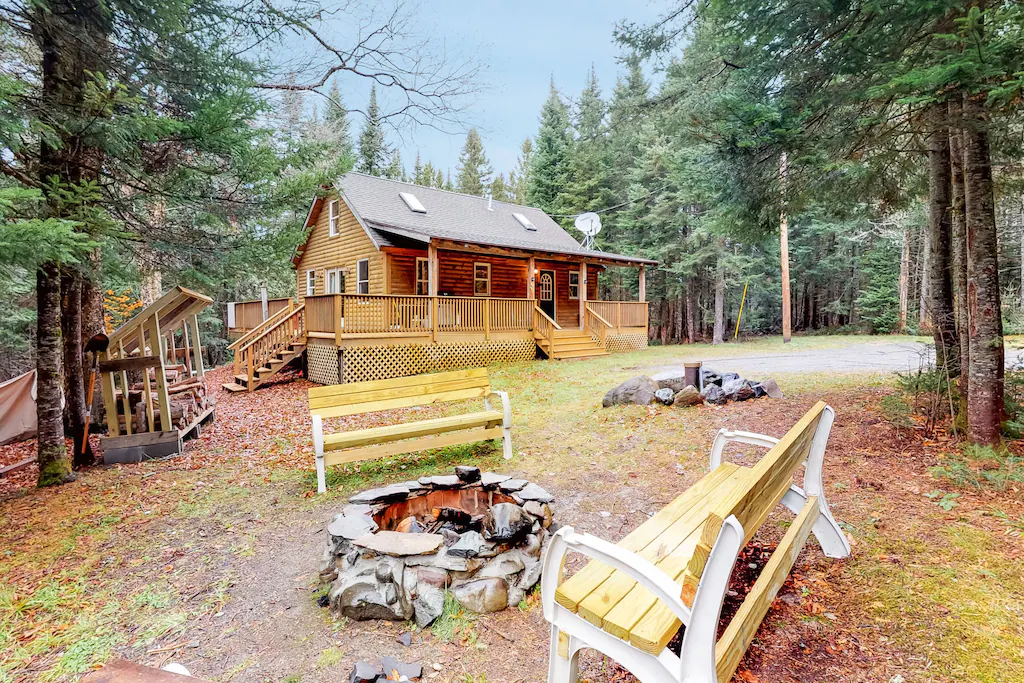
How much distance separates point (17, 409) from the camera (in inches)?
277

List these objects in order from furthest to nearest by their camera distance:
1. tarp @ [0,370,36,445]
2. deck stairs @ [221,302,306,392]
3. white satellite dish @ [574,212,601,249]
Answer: white satellite dish @ [574,212,601,249] → deck stairs @ [221,302,306,392] → tarp @ [0,370,36,445]

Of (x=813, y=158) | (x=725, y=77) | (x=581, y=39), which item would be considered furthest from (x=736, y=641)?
(x=581, y=39)

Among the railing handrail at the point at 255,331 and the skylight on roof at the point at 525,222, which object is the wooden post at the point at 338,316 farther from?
the skylight on roof at the point at 525,222

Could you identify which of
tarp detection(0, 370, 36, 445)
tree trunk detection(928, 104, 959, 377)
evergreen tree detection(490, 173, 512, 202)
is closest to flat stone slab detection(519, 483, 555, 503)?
tree trunk detection(928, 104, 959, 377)

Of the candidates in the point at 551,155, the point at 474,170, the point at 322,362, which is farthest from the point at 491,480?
the point at 474,170

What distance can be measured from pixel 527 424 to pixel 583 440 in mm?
1189

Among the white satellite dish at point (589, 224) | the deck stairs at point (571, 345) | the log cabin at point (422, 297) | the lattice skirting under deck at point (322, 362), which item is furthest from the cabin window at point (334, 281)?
Result: the white satellite dish at point (589, 224)

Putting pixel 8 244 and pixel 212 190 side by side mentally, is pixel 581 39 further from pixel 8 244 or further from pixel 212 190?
pixel 8 244

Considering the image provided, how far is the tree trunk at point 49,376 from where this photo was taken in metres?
4.55

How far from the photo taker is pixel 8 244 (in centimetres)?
288

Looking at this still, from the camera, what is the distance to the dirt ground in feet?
7.68

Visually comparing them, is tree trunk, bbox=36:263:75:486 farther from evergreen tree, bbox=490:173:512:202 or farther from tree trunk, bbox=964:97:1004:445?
evergreen tree, bbox=490:173:512:202

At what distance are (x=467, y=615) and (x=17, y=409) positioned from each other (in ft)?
27.5

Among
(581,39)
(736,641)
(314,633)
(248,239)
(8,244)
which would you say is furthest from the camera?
(581,39)
